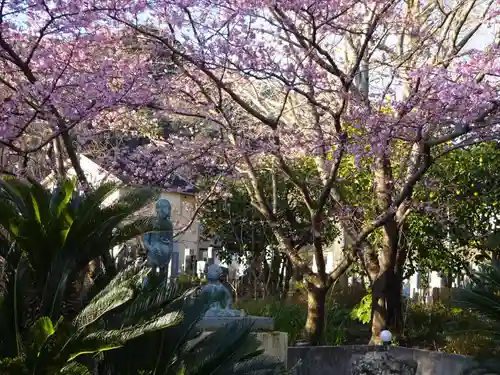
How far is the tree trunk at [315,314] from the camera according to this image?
42.1ft

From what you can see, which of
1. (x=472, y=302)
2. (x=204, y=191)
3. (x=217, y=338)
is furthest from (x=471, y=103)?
(x=204, y=191)

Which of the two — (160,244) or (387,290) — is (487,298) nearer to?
(160,244)

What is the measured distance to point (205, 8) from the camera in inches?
442

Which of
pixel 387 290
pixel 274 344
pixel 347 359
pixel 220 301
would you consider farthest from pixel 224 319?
pixel 387 290

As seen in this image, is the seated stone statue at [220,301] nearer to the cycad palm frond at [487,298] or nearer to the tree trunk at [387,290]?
the cycad palm frond at [487,298]

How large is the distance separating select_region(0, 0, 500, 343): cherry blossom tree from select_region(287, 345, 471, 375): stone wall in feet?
1.78

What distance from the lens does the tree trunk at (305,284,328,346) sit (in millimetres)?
12844

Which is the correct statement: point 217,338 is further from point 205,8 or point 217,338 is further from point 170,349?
point 205,8

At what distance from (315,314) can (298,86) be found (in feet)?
12.0

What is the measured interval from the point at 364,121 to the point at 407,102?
681mm

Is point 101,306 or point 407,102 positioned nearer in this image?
point 101,306

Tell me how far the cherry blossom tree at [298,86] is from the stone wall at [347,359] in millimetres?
543

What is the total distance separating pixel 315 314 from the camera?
1295 cm

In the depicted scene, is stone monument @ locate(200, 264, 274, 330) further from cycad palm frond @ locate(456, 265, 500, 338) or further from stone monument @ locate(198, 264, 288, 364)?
cycad palm frond @ locate(456, 265, 500, 338)
